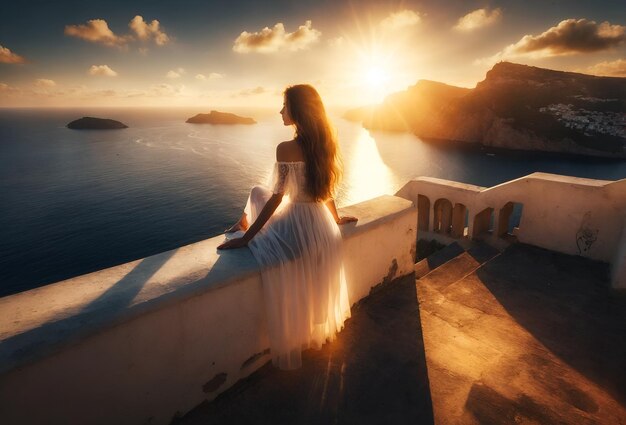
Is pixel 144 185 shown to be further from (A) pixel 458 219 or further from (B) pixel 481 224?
(B) pixel 481 224

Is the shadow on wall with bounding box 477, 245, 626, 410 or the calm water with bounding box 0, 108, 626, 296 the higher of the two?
the shadow on wall with bounding box 477, 245, 626, 410

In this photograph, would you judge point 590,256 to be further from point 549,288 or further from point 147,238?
point 147,238

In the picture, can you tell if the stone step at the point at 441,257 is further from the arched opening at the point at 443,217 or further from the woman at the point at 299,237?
the woman at the point at 299,237

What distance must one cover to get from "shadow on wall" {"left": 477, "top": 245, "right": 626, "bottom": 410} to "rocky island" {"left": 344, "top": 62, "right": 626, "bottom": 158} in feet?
291

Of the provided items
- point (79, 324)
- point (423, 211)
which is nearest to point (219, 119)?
point (423, 211)

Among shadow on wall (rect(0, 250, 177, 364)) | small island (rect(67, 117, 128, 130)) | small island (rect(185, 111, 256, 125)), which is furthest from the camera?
small island (rect(185, 111, 256, 125))

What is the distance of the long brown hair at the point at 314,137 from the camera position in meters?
2.89

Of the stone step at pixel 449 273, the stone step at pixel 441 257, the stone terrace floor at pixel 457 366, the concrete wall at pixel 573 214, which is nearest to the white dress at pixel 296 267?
the stone terrace floor at pixel 457 366

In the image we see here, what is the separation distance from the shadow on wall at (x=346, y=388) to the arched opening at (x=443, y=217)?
27.3 ft

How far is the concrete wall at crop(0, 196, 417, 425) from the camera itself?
1763 mm

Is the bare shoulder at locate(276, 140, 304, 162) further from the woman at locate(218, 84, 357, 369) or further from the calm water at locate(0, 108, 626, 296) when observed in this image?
the calm water at locate(0, 108, 626, 296)

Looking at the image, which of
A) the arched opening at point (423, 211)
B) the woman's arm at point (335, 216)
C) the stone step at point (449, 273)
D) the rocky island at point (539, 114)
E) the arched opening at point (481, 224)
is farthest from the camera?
the rocky island at point (539, 114)

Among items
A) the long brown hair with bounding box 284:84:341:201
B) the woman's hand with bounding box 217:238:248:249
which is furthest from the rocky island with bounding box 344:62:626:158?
the woman's hand with bounding box 217:238:248:249

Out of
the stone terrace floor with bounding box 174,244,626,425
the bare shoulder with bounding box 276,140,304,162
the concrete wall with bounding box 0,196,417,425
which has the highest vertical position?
the bare shoulder with bounding box 276,140,304,162
